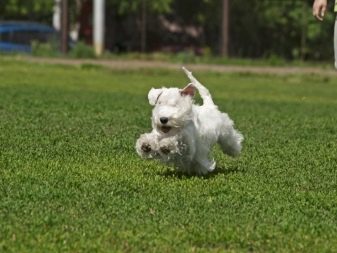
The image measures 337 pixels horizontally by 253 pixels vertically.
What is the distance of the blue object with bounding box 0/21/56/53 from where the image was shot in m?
42.1

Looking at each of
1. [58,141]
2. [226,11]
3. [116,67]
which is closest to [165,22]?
[226,11]

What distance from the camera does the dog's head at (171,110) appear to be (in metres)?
8.18

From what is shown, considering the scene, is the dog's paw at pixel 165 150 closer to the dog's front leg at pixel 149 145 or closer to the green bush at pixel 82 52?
the dog's front leg at pixel 149 145

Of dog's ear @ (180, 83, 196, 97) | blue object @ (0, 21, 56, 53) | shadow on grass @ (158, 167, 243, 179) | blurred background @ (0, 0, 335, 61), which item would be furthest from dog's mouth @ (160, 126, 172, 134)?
blue object @ (0, 21, 56, 53)

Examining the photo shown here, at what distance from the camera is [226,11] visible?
3984 cm

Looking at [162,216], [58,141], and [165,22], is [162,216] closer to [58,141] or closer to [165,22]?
[58,141]

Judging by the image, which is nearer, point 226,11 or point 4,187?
point 4,187

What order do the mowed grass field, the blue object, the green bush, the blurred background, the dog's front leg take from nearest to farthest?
the mowed grass field, the dog's front leg, the green bush, the blurred background, the blue object

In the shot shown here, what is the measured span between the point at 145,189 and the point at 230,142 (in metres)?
1.66

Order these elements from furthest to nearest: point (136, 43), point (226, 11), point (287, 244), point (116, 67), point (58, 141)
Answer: point (136, 43) → point (226, 11) → point (116, 67) → point (58, 141) → point (287, 244)

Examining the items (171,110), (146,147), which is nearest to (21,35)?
(146,147)

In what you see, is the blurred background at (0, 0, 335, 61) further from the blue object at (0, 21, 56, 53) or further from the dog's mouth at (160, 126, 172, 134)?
the dog's mouth at (160, 126, 172, 134)

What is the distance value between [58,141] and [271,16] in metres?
33.4

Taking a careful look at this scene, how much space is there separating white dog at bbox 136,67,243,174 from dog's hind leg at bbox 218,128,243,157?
0.83 ft
